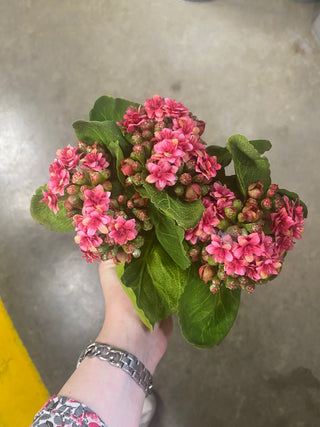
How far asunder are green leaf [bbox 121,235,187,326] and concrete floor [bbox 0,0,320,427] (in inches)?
26.6

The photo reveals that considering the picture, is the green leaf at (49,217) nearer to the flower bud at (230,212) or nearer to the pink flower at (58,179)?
the pink flower at (58,179)

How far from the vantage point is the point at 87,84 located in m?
1.37

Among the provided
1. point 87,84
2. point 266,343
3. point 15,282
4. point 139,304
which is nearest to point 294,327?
point 266,343

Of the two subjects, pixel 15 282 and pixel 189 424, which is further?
pixel 15 282

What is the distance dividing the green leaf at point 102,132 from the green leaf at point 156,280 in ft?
0.53

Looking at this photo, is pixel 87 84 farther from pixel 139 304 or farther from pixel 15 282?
pixel 139 304

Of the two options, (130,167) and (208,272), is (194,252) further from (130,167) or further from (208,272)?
(130,167)

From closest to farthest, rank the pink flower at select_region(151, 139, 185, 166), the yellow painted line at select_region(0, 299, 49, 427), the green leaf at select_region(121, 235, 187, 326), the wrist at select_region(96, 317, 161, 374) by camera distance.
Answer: the pink flower at select_region(151, 139, 185, 166) → the green leaf at select_region(121, 235, 187, 326) → the wrist at select_region(96, 317, 161, 374) → the yellow painted line at select_region(0, 299, 49, 427)

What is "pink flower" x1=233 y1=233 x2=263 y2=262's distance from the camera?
0.44 m

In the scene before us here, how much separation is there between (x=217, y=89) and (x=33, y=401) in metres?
1.26

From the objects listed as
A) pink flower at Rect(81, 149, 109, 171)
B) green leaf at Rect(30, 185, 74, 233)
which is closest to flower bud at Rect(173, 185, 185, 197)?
pink flower at Rect(81, 149, 109, 171)

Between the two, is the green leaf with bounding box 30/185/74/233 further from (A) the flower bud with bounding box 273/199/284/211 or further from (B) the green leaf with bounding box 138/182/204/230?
(A) the flower bud with bounding box 273/199/284/211

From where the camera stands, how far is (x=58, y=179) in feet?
1.60

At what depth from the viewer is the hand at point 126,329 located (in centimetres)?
67
